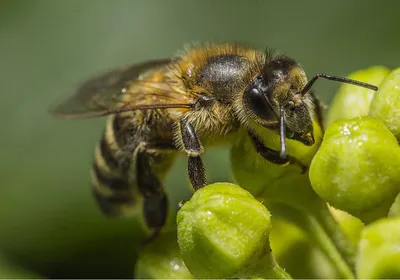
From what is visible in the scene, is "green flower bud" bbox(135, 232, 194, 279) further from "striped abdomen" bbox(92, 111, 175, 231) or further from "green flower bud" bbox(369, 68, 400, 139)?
"green flower bud" bbox(369, 68, 400, 139)

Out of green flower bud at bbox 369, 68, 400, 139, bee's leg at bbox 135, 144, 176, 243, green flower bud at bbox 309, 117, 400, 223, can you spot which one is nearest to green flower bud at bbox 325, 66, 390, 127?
green flower bud at bbox 369, 68, 400, 139

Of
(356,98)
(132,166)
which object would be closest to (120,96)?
(132,166)

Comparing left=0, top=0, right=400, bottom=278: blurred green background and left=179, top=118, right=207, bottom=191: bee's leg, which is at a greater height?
left=179, top=118, right=207, bottom=191: bee's leg

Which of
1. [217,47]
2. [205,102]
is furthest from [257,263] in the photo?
[217,47]

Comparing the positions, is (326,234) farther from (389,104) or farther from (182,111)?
→ (182,111)

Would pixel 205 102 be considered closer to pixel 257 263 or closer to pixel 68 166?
pixel 257 263

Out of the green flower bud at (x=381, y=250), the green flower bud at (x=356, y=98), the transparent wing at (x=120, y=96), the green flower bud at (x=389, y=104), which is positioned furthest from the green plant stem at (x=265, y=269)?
the transparent wing at (x=120, y=96)
